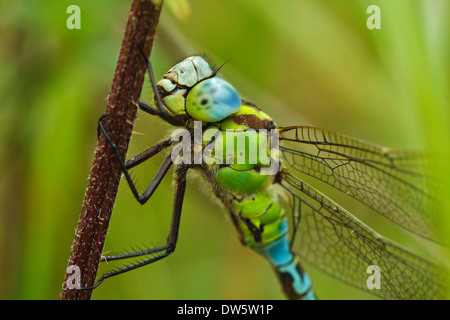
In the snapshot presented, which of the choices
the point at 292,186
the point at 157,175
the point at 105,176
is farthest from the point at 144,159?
the point at 292,186

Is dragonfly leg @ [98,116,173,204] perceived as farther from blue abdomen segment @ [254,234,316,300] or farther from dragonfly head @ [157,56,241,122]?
blue abdomen segment @ [254,234,316,300]

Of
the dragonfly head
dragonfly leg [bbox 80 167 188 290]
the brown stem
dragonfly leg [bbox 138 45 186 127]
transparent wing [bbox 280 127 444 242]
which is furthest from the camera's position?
transparent wing [bbox 280 127 444 242]

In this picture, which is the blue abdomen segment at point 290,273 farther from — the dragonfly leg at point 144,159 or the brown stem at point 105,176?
the brown stem at point 105,176

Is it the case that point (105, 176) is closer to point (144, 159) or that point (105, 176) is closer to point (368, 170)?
point (144, 159)

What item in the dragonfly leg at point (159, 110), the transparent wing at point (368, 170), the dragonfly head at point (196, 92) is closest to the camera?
the dragonfly leg at point (159, 110)

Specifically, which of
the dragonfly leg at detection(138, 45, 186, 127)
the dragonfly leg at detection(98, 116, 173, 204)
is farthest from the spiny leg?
the dragonfly leg at detection(138, 45, 186, 127)

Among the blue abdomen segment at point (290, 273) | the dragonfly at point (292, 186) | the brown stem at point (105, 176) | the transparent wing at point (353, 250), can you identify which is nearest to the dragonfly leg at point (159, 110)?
the dragonfly at point (292, 186)

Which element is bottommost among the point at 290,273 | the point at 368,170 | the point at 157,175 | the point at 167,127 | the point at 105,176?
the point at 290,273
